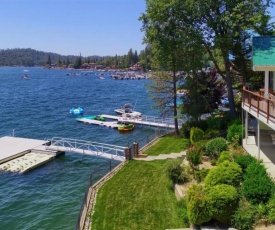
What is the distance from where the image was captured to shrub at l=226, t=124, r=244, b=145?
21592 millimetres

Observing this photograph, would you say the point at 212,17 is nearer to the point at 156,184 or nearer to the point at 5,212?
the point at 156,184

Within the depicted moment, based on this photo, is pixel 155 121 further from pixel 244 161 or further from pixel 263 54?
pixel 244 161

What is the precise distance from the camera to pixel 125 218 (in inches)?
606

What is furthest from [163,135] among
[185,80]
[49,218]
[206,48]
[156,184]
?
[49,218]

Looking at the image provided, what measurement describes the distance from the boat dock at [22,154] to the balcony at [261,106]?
1767 cm

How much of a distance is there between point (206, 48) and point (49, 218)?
19028mm

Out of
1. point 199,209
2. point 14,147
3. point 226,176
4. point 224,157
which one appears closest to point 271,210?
point 199,209

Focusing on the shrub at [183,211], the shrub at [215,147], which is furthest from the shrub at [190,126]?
the shrub at [183,211]

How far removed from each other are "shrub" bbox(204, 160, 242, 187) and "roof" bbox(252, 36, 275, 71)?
23.8 feet

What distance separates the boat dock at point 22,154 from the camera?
27.3m

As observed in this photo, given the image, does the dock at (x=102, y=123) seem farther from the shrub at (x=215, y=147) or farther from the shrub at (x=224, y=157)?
the shrub at (x=224, y=157)

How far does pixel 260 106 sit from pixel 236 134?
453 centimetres

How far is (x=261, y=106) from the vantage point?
17656 millimetres

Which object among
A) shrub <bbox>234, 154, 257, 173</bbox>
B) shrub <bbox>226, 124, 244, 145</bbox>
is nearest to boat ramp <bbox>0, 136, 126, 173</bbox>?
shrub <bbox>226, 124, 244, 145</bbox>
